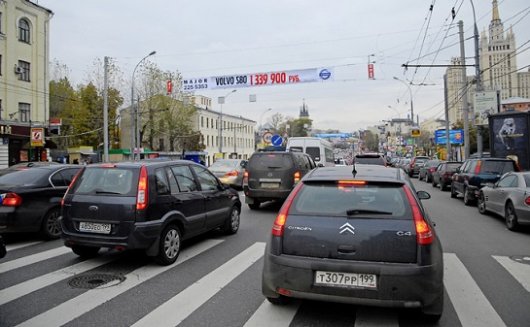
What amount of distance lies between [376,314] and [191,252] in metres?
3.58

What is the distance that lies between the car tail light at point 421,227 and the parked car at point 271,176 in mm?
7694

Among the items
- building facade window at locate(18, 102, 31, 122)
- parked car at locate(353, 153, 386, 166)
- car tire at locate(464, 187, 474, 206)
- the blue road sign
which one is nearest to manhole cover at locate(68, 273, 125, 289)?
car tire at locate(464, 187, 474, 206)

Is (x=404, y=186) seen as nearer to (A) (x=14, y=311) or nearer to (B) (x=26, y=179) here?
(A) (x=14, y=311)

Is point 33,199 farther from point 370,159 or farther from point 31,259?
point 370,159

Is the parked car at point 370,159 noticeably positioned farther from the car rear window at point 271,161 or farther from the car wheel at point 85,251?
the car wheel at point 85,251

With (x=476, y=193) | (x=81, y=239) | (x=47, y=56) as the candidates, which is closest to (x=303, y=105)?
(x=47, y=56)

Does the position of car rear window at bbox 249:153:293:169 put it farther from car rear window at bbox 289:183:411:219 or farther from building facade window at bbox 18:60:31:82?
building facade window at bbox 18:60:31:82

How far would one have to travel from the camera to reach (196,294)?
4746 millimetres

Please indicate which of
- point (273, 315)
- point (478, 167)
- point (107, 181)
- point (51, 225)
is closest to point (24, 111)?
point (51, 225)

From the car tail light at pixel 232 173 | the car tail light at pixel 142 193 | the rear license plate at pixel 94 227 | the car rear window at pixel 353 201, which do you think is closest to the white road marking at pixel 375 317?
the car rear window at pixel 353 201

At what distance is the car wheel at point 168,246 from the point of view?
5879mm

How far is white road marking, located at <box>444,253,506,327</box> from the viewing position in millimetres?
3967

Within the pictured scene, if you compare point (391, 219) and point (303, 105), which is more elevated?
point (303, 105)

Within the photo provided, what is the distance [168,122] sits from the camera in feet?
168
